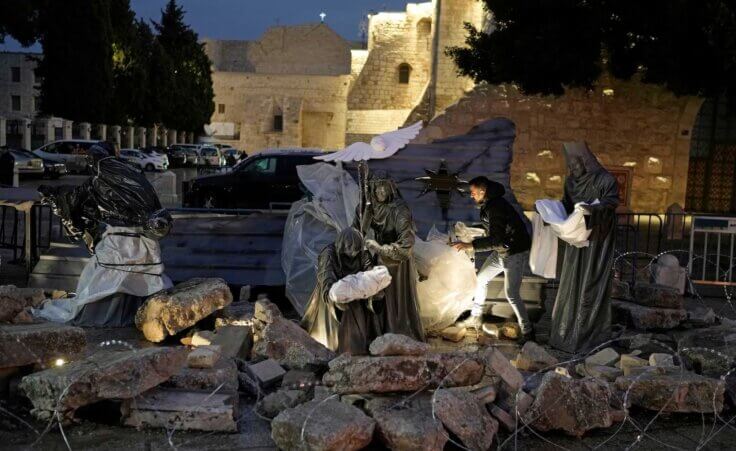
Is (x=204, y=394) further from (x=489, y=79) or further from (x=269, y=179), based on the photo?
(x=489, y=79)

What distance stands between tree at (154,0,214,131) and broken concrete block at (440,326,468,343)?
122 feet

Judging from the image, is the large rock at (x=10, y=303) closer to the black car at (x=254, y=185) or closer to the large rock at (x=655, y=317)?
the large rock at (x=655, y=317)

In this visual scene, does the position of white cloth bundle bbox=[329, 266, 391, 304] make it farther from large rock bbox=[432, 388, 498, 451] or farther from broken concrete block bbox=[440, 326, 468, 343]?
broken concrete block bbox=[440, 326, 468, 343]

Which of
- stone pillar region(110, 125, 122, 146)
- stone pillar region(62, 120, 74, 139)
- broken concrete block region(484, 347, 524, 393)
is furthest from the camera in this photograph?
stone pillar region(110, 125, 122, 146)

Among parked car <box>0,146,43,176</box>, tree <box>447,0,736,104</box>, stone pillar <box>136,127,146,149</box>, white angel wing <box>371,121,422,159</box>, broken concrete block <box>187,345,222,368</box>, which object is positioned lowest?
broken concrete block <box>187,345,222,368</box>

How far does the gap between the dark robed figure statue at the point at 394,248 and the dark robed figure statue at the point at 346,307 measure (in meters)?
0.16

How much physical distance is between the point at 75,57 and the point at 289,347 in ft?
97.1

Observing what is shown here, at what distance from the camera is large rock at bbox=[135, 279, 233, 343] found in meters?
6.39

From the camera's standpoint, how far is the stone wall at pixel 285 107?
50.9 metres

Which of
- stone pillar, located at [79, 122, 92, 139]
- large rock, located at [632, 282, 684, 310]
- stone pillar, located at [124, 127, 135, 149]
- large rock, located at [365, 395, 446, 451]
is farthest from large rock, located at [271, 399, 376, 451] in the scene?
stone pillar, located at [124, 127, 135, 149]

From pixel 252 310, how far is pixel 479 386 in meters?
2.86

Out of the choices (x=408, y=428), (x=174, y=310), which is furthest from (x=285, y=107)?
(x=408, y=428)

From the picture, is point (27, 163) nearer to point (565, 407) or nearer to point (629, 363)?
point (629, 363)

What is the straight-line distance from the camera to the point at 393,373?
15.3 feet
